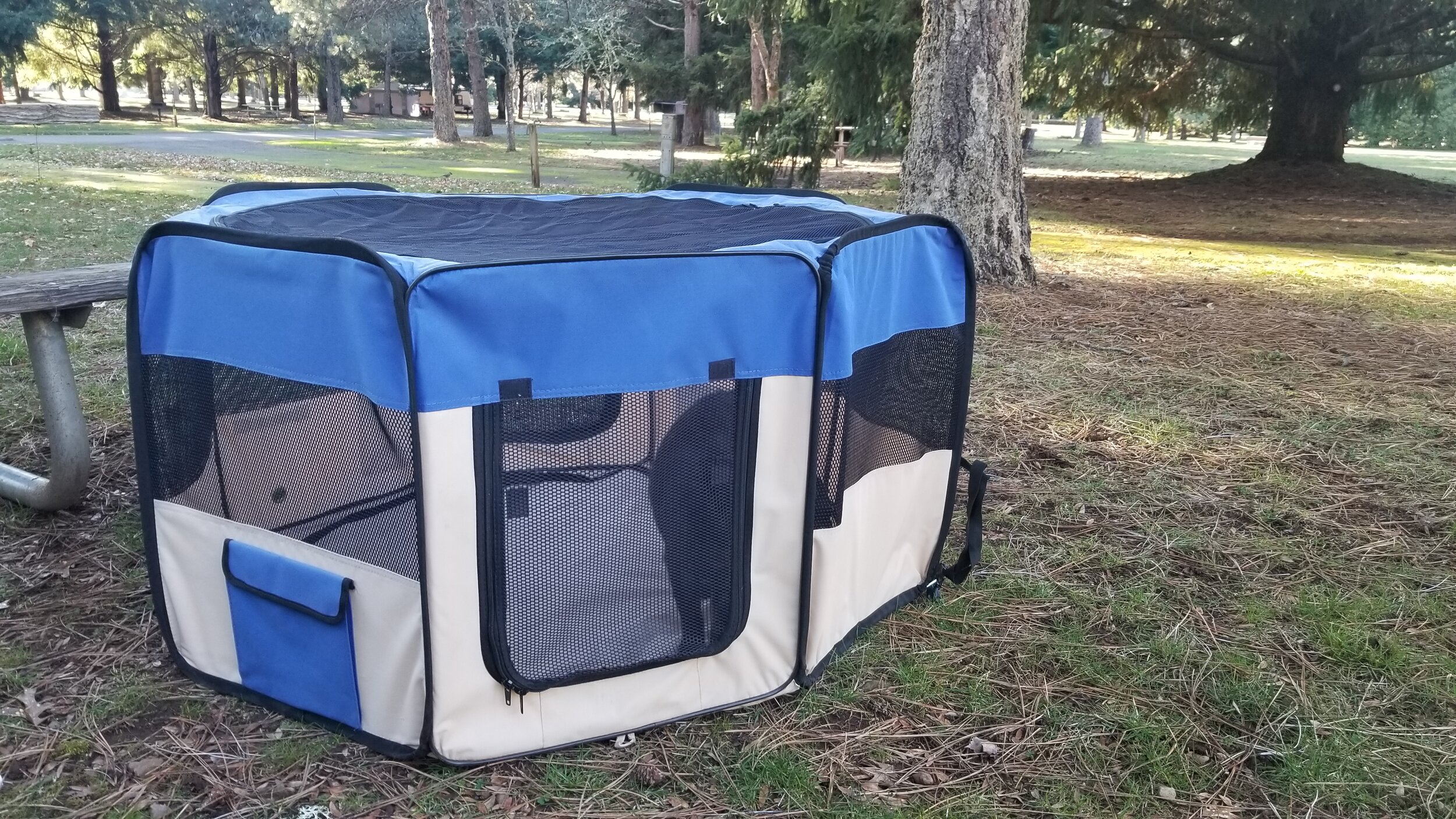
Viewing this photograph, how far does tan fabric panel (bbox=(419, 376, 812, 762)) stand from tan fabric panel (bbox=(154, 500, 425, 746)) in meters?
0.08

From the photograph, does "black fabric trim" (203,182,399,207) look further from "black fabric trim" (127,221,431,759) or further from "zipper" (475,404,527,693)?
"zipper" (475,404,527,693)

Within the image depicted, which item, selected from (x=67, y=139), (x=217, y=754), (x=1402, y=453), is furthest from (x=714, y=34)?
(x=217, y=754)

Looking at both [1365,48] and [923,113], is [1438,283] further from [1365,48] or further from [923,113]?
[1365,48]

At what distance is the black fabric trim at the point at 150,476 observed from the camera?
1.83 metres

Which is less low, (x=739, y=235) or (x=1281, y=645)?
(x=739, y=235)

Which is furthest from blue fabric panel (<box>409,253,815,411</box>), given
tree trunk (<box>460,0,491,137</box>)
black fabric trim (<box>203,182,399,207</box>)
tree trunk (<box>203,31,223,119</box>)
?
tree trunk (<box>203,31,223,119</box>)

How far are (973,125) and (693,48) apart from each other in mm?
18655

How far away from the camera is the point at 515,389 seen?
1.84 m

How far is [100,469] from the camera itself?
340 centimetres

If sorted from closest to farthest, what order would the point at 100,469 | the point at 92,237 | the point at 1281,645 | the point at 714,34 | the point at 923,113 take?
1. the point at 1281,645
2. the point at 100,469
3. the point at 923,113
4. the point at 92,237
5. the point at 714,34

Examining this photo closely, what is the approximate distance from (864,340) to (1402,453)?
2808 mm

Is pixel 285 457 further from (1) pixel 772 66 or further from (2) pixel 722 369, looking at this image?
(1) pixel 772 66

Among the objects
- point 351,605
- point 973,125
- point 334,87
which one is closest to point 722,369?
point 351,605

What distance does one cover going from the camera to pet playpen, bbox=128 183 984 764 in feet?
6.00
